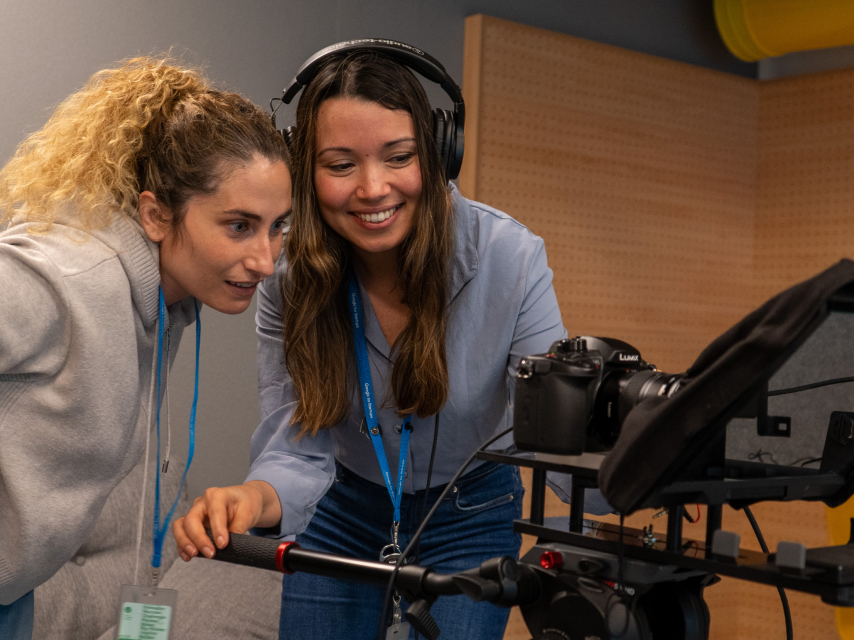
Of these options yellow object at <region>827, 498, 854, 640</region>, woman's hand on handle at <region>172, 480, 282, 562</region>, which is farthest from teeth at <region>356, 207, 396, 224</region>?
yellow object at <region>827, 498, 854, 640</region>

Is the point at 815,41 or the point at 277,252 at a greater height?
the point at 815,41

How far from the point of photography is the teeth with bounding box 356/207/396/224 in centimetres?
138

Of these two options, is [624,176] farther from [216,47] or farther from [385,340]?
[385,340]

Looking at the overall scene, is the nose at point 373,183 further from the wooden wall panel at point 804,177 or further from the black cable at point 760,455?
the wooden wall panel at point 804,177

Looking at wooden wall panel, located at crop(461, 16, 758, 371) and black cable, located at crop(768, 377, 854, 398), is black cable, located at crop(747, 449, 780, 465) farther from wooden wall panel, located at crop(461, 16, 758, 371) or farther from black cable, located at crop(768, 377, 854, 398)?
wooden wall panel, located at crop(461, 16, 758, 371)

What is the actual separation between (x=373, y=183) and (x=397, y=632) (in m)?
0.68

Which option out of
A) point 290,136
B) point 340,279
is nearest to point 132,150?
point 290,136

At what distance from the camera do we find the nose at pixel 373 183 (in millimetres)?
1330

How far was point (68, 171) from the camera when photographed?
1136 millimetres

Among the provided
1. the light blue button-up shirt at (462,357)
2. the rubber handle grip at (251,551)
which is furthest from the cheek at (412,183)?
the rubber handle grip at (251,551)

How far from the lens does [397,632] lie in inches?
47.9

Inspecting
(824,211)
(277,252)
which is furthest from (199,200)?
(824,211)

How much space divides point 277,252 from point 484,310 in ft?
1.32

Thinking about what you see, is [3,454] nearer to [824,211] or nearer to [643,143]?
[643,143]
